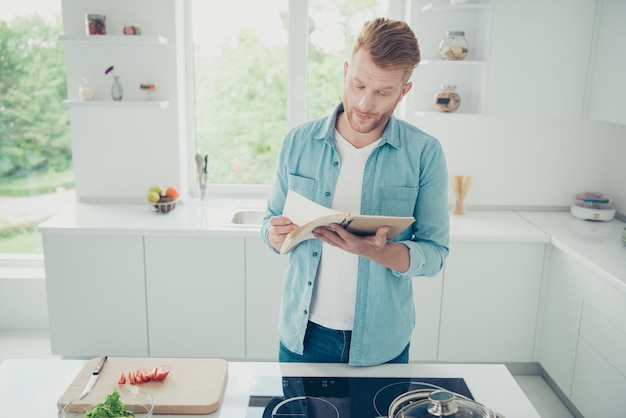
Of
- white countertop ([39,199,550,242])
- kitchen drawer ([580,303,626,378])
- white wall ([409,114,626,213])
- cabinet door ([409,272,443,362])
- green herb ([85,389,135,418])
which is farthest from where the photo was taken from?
white wall ([409,114,626,213])

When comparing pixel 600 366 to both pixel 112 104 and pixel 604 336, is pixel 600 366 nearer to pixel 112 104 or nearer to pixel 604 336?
pixel 604 336

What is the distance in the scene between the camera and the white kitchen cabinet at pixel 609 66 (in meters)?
2.67

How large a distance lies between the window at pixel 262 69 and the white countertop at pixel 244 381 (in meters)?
2.16

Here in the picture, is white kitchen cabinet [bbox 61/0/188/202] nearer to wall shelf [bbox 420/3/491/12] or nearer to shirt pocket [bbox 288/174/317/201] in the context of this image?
wall shelf [bbox 420/3/491/12]

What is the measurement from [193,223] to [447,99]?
146cm

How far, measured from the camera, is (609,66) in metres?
2.76

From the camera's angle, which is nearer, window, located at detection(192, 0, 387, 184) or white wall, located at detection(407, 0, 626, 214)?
white wall, located at detection(407, 0, 626, 214)

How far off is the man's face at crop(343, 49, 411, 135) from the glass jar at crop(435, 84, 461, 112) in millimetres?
1551

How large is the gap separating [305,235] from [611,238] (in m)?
1.99

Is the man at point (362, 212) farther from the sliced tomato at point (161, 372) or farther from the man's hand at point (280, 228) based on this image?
the sliced tomato at point (161, 372)

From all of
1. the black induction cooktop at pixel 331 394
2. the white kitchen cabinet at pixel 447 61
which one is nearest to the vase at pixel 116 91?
the white kitchen cabinet at pixel 447 61

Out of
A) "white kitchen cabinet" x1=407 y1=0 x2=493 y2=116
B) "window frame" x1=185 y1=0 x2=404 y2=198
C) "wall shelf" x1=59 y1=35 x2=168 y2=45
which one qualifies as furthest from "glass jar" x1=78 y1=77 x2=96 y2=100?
"white kitchen cabinet" x1=407 y1=0 x2=493 y2=116

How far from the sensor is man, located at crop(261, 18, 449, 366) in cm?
153

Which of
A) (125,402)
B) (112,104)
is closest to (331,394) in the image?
(125,402)
